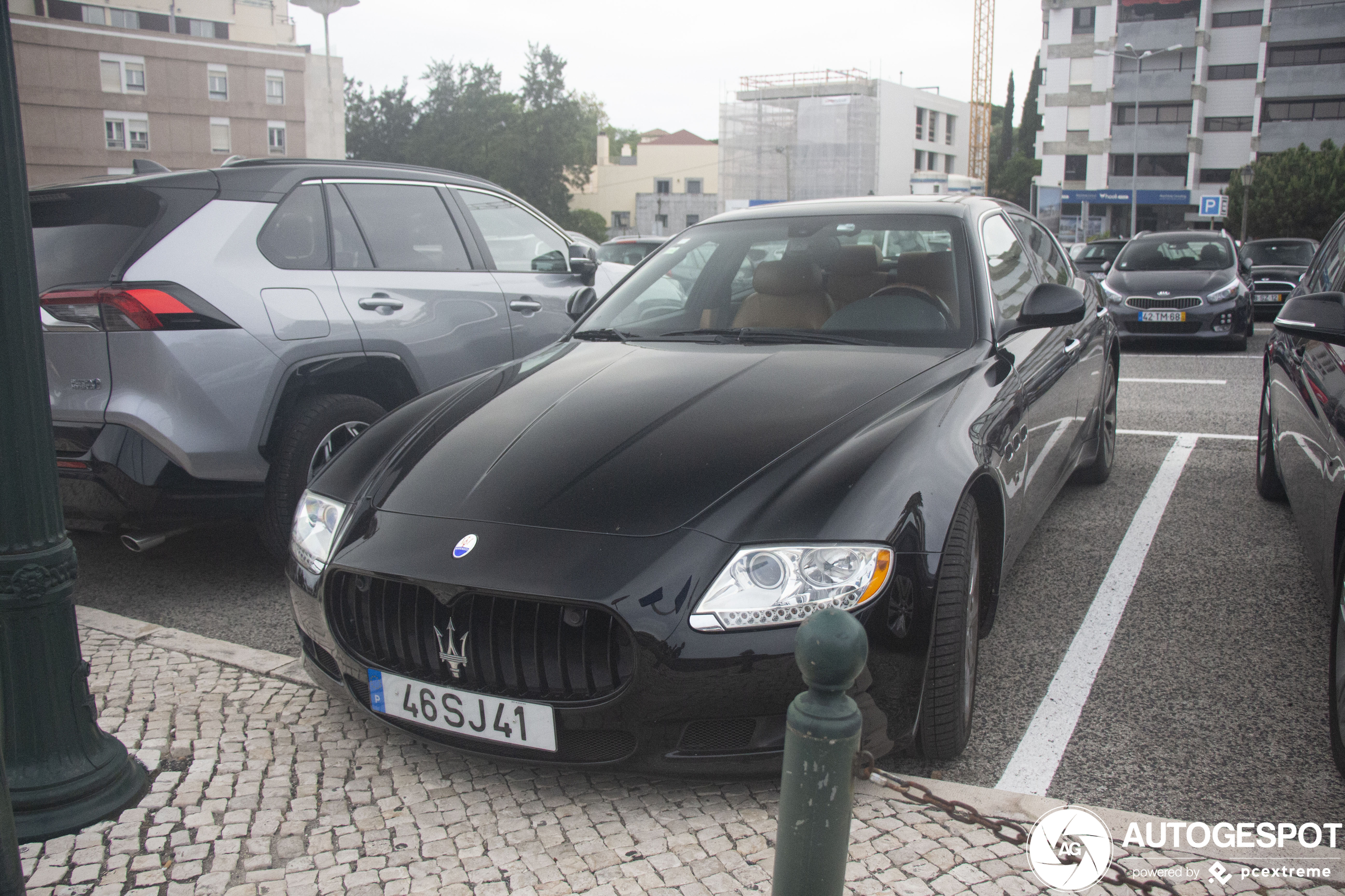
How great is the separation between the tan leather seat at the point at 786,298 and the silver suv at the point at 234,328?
96 cm

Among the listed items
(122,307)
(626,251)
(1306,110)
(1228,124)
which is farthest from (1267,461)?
(1228,124)

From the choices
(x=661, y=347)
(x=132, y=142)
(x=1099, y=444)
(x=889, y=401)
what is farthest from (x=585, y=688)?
(x=132, y=142)

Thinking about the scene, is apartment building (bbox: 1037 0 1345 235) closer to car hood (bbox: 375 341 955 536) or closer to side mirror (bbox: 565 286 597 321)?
side mirror (bbox: 565 286 597 321)

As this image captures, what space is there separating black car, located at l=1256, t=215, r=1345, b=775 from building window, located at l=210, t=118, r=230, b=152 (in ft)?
159

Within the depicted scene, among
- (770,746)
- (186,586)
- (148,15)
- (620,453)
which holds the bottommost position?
(186,586)

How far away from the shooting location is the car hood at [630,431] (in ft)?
8.49

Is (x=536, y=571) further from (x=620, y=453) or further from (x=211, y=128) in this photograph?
(x=211, y=128)

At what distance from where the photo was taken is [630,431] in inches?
115

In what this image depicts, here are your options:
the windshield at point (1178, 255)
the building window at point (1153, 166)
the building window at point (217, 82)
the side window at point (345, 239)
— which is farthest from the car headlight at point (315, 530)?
the building window at point (1153, 166)

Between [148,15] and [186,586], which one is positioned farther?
[148,15]

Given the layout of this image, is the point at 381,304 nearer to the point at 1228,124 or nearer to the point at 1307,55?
the point at 1228,124

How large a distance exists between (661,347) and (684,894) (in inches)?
77.0

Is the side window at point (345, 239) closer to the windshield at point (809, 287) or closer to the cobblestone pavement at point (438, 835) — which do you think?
the windshield at point (809, 287)

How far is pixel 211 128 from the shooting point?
45.7 metres
